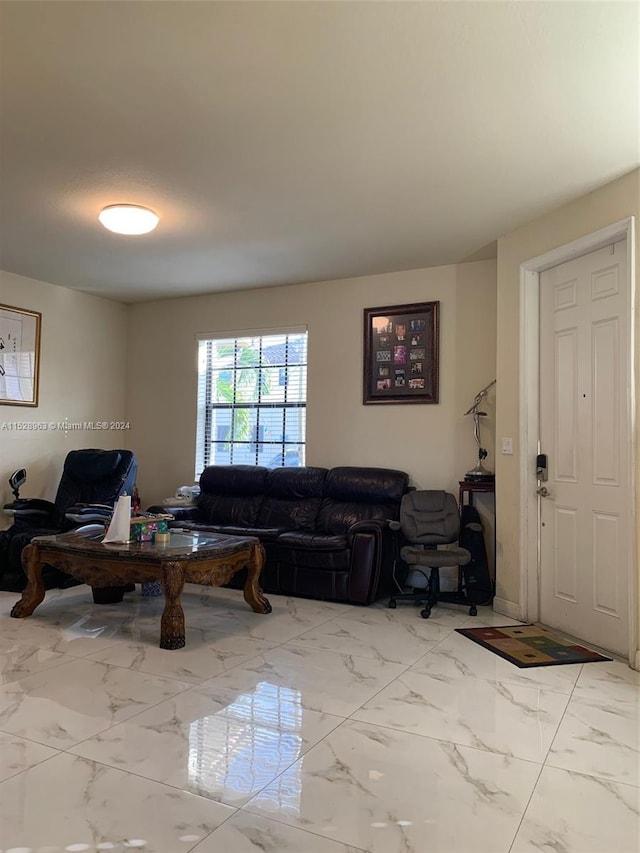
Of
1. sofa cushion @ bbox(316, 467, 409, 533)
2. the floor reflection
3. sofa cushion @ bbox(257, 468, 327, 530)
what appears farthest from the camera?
sofa cushion @ bbox(257, 468, 327, 530)

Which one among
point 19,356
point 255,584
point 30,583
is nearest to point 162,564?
point 255,584

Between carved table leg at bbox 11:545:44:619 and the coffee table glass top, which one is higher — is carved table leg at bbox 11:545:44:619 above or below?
below

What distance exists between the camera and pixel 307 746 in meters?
2.27

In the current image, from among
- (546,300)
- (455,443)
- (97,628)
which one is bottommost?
(97,628)

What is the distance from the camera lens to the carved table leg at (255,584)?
3.99 meters

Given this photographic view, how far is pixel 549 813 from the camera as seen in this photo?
6.12 feet

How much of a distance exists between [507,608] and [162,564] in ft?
7.64

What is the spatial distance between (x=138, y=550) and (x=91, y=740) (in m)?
1.37

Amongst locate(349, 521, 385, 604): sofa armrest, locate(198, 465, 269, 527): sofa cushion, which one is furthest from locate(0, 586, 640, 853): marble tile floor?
locate(198, 465, 269, 527): sofa cushion

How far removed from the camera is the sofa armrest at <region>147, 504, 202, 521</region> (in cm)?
526

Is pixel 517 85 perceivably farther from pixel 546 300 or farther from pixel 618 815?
pixel 618 815

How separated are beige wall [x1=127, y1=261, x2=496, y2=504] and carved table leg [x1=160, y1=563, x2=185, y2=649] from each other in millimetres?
2356

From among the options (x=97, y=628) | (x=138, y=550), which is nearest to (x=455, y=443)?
(x=138, y=550)

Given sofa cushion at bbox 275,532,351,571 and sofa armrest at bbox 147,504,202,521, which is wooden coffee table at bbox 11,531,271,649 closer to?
sofa cushion at bbox 275,532,351,571
